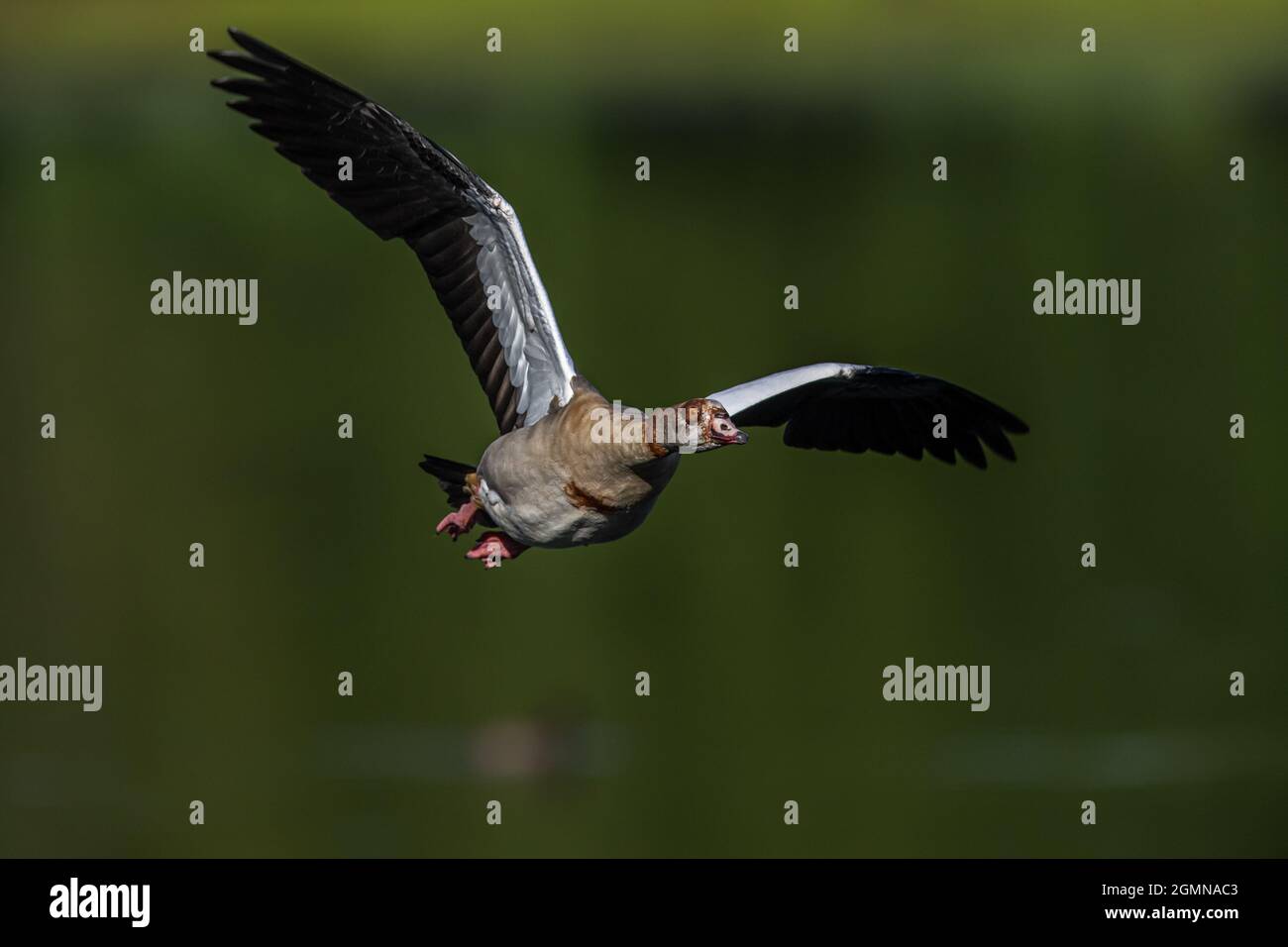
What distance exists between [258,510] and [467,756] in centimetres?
312

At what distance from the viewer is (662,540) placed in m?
16.0

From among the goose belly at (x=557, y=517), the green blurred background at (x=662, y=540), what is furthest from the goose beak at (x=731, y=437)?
the green blurred background at (x=662, y=540)

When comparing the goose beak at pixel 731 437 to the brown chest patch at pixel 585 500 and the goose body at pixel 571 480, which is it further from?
the brown chest patch at pixel 585 500

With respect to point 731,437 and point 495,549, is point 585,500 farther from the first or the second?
point 495,549

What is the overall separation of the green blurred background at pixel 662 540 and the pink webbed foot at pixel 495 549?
25.8ft

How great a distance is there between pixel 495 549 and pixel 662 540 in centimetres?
845

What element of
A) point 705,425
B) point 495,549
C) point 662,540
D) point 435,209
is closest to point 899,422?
point 495,549

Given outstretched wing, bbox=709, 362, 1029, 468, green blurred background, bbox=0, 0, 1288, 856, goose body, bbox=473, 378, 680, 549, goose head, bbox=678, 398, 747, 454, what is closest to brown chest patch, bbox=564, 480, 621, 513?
goose body, bbox=473, 378, 680, 549

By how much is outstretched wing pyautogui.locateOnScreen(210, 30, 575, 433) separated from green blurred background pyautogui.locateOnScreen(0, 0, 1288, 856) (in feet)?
25.7

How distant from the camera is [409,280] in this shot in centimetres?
1738

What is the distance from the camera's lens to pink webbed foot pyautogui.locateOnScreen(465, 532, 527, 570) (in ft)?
24.9

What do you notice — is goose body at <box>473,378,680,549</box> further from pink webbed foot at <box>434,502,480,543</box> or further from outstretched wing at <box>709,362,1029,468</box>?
outstretched wing at <box>709,362,1029,468</box>

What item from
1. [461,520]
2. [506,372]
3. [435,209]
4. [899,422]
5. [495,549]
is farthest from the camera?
[899,422]

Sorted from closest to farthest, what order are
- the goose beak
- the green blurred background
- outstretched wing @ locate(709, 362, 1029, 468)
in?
the goose beak → outstretched wing @ locate(709, 362, 1029, 468) → the green blurred background
